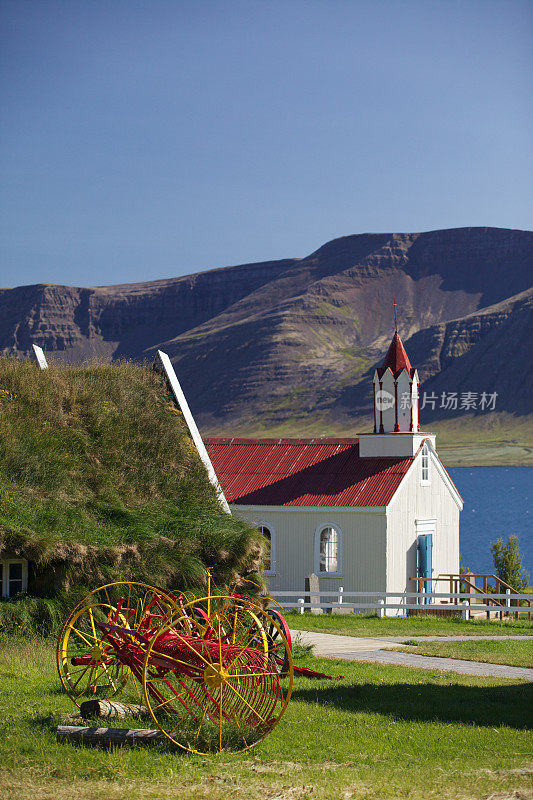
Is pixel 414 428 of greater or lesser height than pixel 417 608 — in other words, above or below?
above

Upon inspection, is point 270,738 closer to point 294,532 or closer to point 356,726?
point 356,726

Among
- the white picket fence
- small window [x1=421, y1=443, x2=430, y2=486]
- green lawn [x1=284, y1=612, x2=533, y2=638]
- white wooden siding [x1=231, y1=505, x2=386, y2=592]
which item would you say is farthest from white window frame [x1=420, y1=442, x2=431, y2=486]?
green lawn [x1=284, y1=612, x2=533, y2=638]

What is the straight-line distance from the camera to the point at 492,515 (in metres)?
119

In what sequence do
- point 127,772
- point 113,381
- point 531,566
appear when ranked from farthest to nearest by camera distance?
point 531,566, point 113,381, point 127,772

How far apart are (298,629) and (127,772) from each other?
14.0m

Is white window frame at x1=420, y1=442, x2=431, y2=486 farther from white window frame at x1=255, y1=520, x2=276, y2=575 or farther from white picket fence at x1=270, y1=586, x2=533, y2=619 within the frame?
white window frame at x1=255, y1=520, x2=276, y2=575

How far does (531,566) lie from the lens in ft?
246

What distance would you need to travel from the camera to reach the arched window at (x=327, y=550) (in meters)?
29.9

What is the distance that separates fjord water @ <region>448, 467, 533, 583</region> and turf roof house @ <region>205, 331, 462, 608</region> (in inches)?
1325

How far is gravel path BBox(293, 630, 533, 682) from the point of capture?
54.5 ft

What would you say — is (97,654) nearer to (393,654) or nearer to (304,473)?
(393,654)

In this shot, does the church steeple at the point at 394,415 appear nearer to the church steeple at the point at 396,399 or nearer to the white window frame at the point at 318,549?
the church steeple at the point at 396,399

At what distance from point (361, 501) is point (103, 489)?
12175 mm

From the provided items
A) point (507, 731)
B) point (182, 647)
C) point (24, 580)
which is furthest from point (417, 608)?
point (182, 647)
